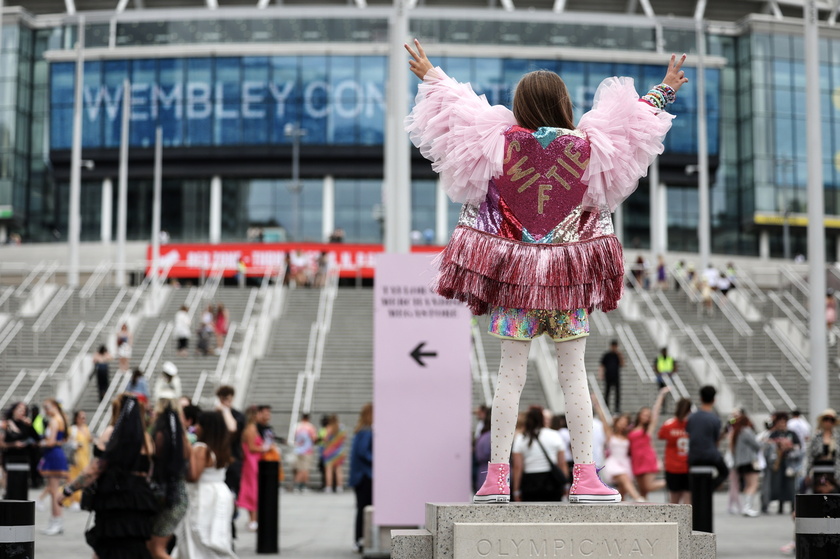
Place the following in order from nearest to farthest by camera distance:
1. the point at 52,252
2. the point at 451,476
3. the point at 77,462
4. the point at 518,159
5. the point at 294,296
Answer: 1. the point at 518,159
2. the point at 451,476
3. the point at 77,462
4. the point at 294,296
5. the point at 52,252

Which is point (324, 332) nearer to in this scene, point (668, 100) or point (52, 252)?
point (668, 100)

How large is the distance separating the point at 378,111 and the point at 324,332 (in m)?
30.8

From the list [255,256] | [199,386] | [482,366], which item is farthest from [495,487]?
[255,256]

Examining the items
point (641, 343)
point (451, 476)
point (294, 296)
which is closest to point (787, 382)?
point (641, 343)

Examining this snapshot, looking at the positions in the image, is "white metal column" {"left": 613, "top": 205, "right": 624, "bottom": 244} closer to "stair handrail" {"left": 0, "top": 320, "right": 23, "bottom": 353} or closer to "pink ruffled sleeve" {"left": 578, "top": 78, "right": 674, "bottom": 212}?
"stair handrail" {"left": 0, "top": 320, "right": 23, "bottom": 353}

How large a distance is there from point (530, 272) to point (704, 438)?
→ 8.78 meters

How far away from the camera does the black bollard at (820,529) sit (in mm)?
6242

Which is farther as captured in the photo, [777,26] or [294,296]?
[777,26]

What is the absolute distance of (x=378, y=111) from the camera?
61.0m

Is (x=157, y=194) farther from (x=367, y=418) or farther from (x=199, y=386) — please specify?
(x=367, y=418)

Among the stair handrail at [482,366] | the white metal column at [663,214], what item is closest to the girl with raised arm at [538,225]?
the stair handrail at [482,366]

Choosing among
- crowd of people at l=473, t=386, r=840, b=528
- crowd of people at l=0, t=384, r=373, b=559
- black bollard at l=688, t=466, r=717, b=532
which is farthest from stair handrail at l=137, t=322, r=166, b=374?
black bollard at l=688, t=466, r=717, b=532

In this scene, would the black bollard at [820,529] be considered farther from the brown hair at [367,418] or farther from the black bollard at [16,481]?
the black bollard at [16,481]

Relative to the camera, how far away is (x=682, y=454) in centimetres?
1459
